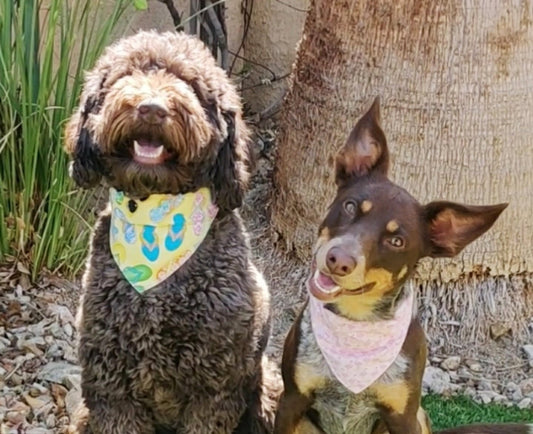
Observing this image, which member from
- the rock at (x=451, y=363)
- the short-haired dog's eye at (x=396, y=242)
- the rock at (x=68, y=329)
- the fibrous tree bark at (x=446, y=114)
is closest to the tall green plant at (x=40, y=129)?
the rock at (x=68, y=329)

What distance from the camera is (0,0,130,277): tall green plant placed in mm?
5281

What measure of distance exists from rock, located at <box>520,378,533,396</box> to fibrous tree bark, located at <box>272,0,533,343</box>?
1.07 ft

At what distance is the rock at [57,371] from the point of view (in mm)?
5105

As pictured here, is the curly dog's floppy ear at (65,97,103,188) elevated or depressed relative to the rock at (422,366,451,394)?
elevated

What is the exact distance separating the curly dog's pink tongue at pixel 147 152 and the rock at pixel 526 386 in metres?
2.40

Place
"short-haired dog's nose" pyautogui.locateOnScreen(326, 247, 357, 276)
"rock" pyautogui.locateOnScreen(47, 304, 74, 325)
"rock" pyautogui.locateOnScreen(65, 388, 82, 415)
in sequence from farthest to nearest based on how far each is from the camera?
1. "rock" pyautogui.locateOnScreen(47, 304, 74, 325)
2. "rock" pyautogui.locateOnScreen(65, 388, 82, 415)
3. "short-haired dog's nose" pyautogui.locateOnScreen(326, 247, 357, 276)

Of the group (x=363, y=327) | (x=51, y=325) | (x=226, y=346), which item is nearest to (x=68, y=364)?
(x=51, y=325)

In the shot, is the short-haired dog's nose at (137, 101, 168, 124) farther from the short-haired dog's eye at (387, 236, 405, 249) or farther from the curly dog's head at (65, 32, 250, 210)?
the short-haired dog's eye at (387, 236, 405, 249)

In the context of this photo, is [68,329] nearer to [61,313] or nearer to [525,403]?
[61,313]

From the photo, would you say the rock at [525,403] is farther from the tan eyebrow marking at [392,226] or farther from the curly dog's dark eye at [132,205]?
the curly dog's dark eye at [132,205]

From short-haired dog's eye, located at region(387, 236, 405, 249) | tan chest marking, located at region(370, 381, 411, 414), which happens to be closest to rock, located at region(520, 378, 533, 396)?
tan chest marking, located at region(370, 381, 411, 414)

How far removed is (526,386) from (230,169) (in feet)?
7.22

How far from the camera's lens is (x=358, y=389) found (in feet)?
13.1

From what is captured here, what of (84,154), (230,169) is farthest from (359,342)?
(84,154)
